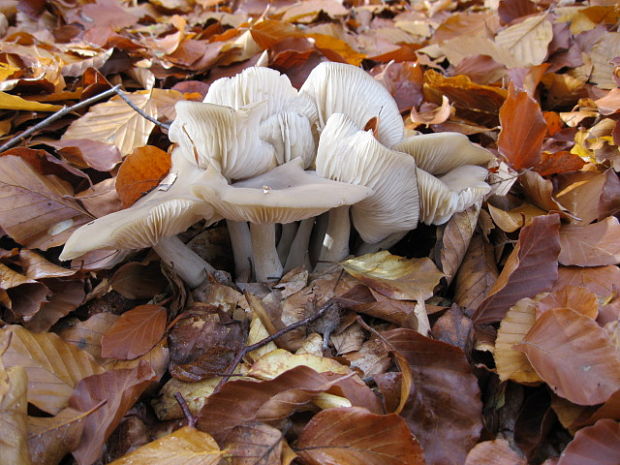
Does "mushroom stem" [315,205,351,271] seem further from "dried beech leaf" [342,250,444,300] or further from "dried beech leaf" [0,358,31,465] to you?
"dried beech leaf" [0,358,31,465]

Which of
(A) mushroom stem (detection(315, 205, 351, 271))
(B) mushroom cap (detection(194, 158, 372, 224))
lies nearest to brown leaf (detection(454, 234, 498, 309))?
(A) mushroom stem (detection(315, 205, 351, 271))

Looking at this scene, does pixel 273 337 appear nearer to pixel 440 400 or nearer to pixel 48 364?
pixel 440 400

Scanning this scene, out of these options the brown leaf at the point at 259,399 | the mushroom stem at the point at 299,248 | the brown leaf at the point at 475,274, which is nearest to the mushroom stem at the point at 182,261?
the mushroom stem at the point at 299,248

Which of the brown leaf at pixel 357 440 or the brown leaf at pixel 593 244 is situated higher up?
the brown leaf at pixel 593 244

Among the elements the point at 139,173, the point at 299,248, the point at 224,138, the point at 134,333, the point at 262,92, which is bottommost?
the point at 134,333

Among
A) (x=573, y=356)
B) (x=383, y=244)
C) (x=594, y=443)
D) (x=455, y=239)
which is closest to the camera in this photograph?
(x=594, y=443)

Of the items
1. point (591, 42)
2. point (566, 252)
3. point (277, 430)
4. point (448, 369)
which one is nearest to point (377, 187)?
point (448, 369)

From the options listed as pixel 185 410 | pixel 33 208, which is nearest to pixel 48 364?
pixel 185 410

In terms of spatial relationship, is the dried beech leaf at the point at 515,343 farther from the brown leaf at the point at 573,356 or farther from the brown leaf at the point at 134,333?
the brown leaf at the point at 134,333
